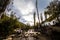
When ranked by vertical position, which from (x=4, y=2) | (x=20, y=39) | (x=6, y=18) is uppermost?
(x=4, y=2)

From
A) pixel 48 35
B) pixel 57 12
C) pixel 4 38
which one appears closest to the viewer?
pixel 4 38

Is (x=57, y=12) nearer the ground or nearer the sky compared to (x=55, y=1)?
nearer the ground

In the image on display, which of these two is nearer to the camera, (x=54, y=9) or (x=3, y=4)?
(x=3, y=4)

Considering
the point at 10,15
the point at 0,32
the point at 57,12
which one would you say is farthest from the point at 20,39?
the point at 57,12

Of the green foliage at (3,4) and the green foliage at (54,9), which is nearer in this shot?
the green foliage at (3,4)

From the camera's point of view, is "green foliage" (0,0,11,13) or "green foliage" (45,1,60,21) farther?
"green foliage" (45,1,60,21)

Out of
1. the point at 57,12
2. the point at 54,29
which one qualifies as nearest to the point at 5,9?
the point at 54,29

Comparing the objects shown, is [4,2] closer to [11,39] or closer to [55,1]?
[11,39]

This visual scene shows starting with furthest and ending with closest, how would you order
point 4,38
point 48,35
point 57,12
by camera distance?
point 57,12 → point 48,35 → point 4,38

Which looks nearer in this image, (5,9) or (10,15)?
(5,9)

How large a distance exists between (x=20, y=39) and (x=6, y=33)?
1.34m

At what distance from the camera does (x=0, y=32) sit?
14.6 metres

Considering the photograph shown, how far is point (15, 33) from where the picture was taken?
15688 millimetres

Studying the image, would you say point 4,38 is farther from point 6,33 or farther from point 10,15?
point 10,15
